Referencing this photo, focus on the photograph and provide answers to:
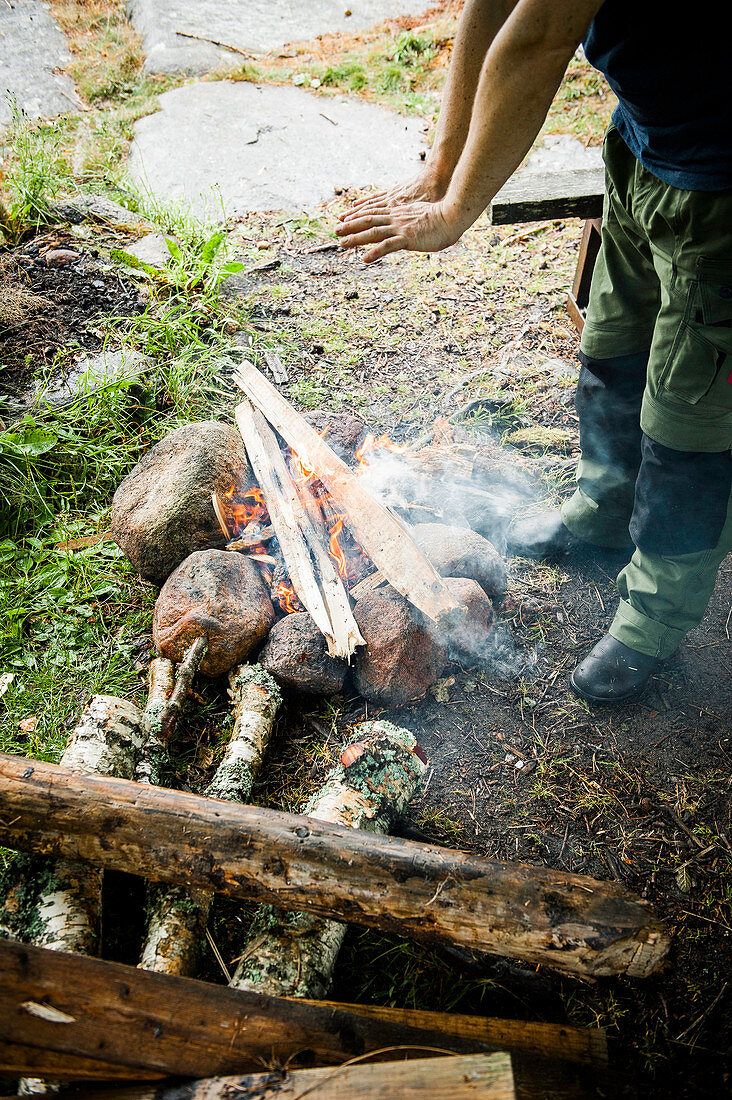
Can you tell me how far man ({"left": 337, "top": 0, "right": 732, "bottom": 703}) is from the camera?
164 cm

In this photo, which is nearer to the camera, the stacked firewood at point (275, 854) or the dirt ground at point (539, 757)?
the stacked firewood at point (275, 854)

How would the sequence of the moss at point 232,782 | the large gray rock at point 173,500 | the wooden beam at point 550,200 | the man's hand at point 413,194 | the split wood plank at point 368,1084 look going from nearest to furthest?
the split wood plank at point 368,1084
the moss at point 232,782
the man's hand at point 413,194
the large gray rock at point 173,500
the wooden beam at point 550,200

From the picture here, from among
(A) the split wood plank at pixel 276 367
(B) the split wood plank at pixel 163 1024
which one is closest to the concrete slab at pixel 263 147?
(A) the split wood plank at pixel 276 367

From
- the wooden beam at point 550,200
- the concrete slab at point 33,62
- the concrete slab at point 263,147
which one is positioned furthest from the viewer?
the concrete slab at point 33,62

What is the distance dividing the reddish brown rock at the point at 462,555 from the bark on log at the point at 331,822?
2.61 feet

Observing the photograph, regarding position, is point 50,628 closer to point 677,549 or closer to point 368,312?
point 677,549

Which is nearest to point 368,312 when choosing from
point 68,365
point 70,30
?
point 68,365

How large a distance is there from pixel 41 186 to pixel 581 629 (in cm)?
561

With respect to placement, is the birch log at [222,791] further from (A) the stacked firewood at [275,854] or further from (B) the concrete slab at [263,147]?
(B) the concrete slab at [263,147]

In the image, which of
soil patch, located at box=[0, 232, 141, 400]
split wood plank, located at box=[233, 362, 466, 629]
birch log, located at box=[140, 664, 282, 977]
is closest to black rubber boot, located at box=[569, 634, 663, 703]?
split wood plank, located at box=[233, 362, 466, 629]

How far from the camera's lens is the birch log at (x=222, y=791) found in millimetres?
1876

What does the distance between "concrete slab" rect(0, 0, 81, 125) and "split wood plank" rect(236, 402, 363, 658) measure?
20.5ft

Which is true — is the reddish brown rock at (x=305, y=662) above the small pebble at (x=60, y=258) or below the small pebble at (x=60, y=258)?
below

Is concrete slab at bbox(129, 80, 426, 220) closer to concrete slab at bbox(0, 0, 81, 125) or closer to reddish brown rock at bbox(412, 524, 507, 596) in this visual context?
concrete slab at bbox(0, 0, 81, 125)
